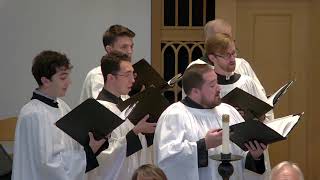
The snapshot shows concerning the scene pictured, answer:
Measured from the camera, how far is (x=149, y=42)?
6164mm

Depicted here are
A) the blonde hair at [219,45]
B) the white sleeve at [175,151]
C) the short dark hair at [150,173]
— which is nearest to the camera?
the short dark hair at [150,173]

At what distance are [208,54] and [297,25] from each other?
2089 mm

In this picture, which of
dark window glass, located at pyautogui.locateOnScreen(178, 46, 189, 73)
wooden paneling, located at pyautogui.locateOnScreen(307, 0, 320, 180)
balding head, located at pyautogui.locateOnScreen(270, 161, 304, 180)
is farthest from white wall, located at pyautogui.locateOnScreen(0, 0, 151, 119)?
balding head, located at pyautogui.locateOnScreen(270, 161, 304, 180)

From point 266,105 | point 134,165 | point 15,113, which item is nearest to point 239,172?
point 266,105

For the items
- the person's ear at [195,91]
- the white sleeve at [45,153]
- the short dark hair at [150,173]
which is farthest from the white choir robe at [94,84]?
the short dark hair at [150,173]

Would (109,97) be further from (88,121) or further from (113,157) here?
(88,121)

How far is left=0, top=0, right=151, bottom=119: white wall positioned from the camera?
618 cm

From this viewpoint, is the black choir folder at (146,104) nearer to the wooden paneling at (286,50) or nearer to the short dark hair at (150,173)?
the short dark hair at (150,173)

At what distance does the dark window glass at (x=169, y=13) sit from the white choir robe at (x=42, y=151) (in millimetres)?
2605

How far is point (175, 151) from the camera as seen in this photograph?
377cm

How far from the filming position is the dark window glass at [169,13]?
6305 millimetres

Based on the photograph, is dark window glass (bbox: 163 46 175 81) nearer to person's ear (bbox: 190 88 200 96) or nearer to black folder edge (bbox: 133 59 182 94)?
black folder edge (bbox: 133 59 182 94)

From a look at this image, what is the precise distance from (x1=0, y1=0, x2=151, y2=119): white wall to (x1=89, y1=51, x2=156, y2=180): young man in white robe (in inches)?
73.8

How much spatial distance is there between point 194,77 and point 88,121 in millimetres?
639
